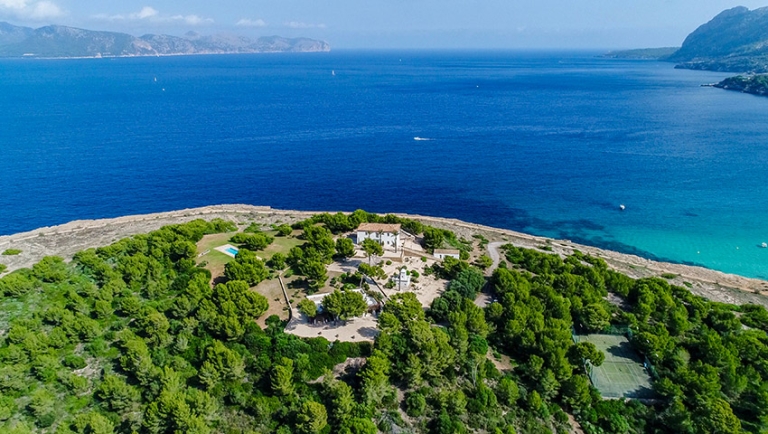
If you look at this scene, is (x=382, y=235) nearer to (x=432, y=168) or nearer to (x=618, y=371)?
(x=618, y=371)

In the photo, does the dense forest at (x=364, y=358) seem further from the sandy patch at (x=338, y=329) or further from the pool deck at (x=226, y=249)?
the pool deck at (x=226, y=249)

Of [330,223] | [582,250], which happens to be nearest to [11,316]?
[330,223]

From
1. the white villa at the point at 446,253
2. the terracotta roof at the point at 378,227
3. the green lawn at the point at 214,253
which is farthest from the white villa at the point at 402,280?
the green lawn at the point at 214,253

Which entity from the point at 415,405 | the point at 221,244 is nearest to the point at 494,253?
the point at 415,405

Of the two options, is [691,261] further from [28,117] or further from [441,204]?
[28,117]

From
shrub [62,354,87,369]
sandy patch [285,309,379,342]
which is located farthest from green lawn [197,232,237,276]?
shrub [62,354,87,369]

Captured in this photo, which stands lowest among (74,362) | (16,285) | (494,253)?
(74,362)
